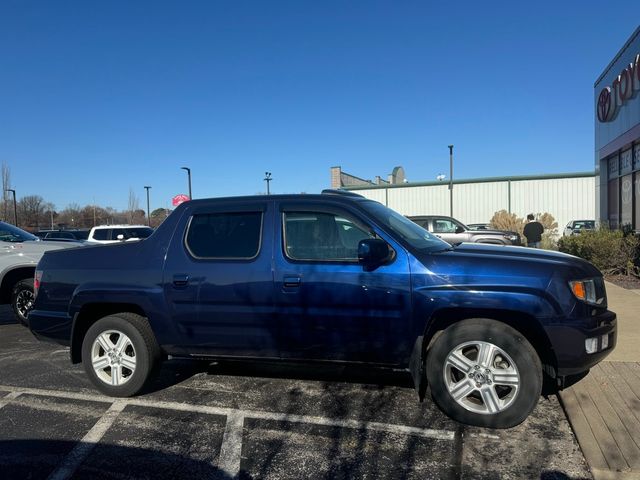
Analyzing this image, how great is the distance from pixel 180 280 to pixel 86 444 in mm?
1438

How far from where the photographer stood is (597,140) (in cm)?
1672

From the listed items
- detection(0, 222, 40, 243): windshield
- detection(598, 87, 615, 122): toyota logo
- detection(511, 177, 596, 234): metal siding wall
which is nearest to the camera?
detection(0, 222, 40, 243): windshield

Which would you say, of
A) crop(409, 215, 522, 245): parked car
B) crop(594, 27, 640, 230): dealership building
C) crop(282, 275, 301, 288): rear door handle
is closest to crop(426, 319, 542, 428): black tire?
crop(282, 275, 301, 288): rear door handle

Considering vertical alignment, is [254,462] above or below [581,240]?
below

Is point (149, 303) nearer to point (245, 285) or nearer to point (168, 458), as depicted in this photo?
point (245, 285)

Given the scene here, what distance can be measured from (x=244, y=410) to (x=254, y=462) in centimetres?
97

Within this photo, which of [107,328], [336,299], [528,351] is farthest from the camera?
[107,328]

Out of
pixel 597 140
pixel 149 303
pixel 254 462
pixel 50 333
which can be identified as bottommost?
pixel 254 462

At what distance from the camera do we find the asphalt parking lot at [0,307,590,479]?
339cm

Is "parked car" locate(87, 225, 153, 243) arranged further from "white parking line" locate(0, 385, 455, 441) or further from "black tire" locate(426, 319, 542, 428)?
"black tire" locate(426, 319, 542, 428)

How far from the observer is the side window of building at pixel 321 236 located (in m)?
4.23

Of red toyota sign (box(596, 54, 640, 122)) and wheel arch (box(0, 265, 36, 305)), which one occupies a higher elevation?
red toyota sign (box(596, 54, 640, 122))

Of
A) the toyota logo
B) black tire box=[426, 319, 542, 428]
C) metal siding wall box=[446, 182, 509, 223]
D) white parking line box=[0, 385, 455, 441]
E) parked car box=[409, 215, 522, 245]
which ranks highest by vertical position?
the toyota logo

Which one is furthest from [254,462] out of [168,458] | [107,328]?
[107,328]
